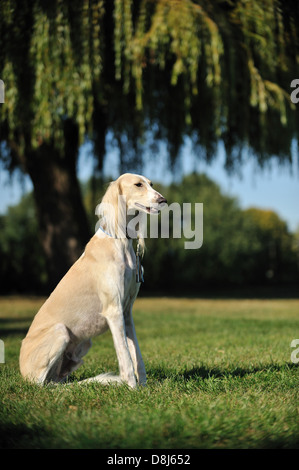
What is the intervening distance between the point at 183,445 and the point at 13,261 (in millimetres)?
21023

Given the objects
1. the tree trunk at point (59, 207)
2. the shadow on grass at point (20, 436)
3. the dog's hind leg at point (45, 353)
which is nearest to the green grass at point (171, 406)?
the shadow on grass at point (20, 436)

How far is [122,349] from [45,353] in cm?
61

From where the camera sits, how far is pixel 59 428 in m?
2.93

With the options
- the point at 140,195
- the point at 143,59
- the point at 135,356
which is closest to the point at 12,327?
the point at 143,59

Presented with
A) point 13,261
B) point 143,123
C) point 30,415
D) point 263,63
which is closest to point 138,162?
point 143,123

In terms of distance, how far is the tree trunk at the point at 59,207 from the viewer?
1205 cm

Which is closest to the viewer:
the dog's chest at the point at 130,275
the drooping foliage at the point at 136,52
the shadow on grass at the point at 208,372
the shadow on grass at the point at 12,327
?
the dog's chest at the point at 130,275

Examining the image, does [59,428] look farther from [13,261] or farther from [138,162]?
[13,261]

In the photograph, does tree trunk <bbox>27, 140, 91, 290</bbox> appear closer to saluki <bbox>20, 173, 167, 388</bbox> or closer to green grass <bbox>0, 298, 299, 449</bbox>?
green grass <bbox>0, 298, 299, 449</bbox>

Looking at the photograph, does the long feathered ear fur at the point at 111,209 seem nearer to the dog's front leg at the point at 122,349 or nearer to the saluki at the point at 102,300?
the saluki at the point at 102,300

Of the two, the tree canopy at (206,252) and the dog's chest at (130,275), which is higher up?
the dog's chest at (130,275)

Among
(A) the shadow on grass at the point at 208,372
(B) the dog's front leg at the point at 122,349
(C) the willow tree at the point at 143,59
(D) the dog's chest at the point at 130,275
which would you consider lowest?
(A) the shadow on grass at the point at 208,372

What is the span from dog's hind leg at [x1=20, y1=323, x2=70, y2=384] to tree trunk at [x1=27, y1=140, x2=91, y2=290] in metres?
7.92
